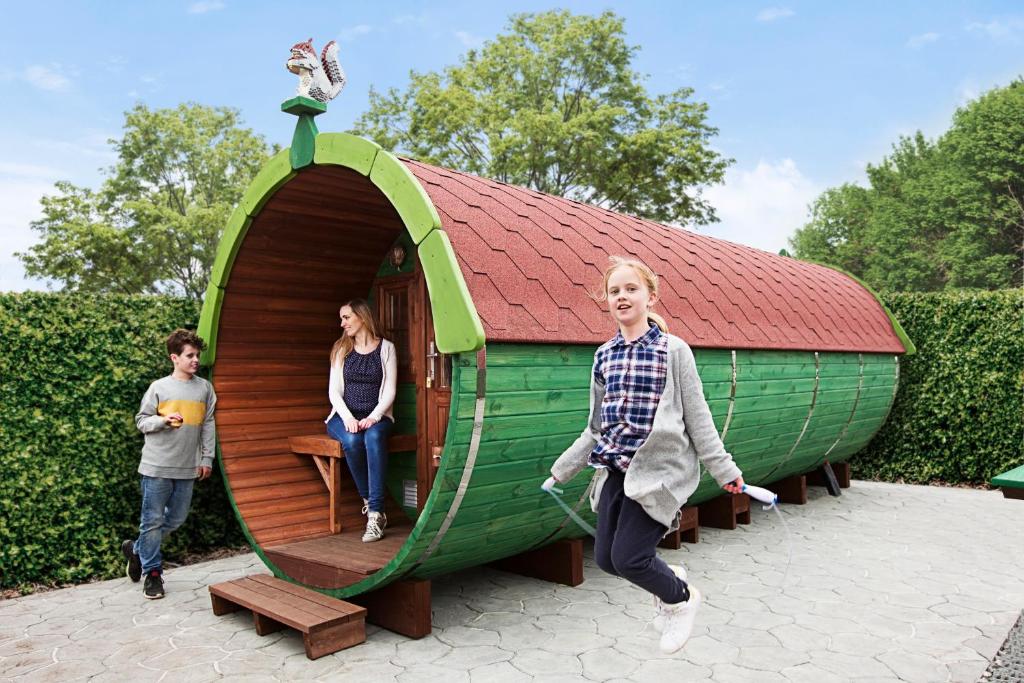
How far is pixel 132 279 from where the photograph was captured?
2800 cm

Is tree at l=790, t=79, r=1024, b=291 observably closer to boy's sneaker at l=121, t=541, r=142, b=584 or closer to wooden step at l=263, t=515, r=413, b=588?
wooden step at l=263, t=515, r=413, b=588

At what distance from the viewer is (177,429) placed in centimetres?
536

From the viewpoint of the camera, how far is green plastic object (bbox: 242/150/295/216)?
16.3ft

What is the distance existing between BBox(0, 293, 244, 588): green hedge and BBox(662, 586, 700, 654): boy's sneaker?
4622mm

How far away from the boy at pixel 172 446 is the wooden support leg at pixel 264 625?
127 centimetres

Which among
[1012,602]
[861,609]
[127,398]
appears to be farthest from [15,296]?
[1012,602]

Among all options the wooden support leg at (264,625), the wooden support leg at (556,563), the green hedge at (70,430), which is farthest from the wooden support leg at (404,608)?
the green hedge at (70,430)

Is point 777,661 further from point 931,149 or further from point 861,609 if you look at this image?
point 931,149

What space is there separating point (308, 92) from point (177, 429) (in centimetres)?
253

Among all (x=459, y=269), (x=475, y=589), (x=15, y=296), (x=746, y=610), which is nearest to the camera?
(x=459, y=269)

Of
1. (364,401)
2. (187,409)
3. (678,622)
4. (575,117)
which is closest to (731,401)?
(364,401)

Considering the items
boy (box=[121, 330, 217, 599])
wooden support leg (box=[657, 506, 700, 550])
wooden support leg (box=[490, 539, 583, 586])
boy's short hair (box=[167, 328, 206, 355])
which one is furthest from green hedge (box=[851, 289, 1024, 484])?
boy's short hair (box=[167, 328, 206, 355])

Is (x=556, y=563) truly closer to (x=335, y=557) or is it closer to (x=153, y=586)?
(x=335, y=557)

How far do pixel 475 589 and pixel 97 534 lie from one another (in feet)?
9.78
